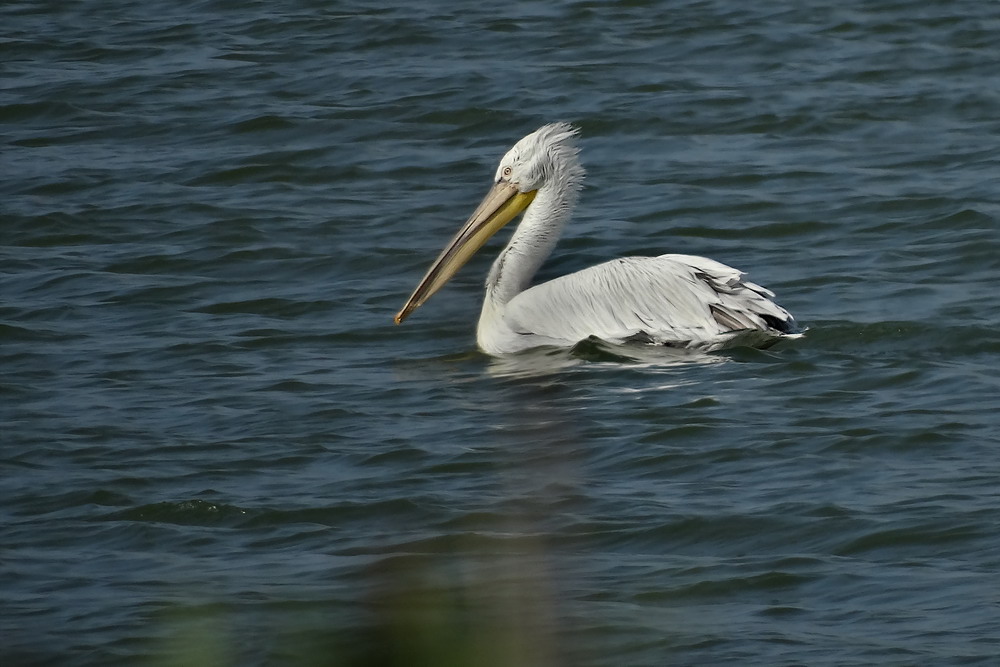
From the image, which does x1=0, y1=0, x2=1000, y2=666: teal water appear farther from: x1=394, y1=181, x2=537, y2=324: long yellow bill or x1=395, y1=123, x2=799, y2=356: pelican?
x1=394, y1=181, x2=537, y2=324: long yellow bill

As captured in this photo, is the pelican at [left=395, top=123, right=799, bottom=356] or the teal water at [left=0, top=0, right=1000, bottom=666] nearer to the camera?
the teal water at [left=0, top=0, right=1000, bottom=666]

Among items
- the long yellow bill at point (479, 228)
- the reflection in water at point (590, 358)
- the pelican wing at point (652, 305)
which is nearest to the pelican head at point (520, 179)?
the long yellow bill at point (479, 228)

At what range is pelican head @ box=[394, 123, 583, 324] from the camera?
7.07 m

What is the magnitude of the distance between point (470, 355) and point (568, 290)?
461 millimetres

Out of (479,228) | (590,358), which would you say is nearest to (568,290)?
(590,358)

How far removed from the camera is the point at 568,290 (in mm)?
6414

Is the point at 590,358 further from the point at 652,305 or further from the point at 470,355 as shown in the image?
the point at 470,355

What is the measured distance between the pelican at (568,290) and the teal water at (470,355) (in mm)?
128

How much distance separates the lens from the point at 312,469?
5.03 meters

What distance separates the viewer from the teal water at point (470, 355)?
A: 3664mm

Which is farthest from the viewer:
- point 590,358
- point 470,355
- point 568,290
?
point 470,355

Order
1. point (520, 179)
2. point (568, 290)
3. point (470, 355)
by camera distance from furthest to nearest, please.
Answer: point (520, 179) < point (470, 355) < point (568, 290)

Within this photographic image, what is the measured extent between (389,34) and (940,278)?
520cm

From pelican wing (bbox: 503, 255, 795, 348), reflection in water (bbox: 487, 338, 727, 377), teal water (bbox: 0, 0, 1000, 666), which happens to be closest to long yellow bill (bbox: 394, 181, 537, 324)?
teal water (bbox: 0, 0, 1000, 666)
